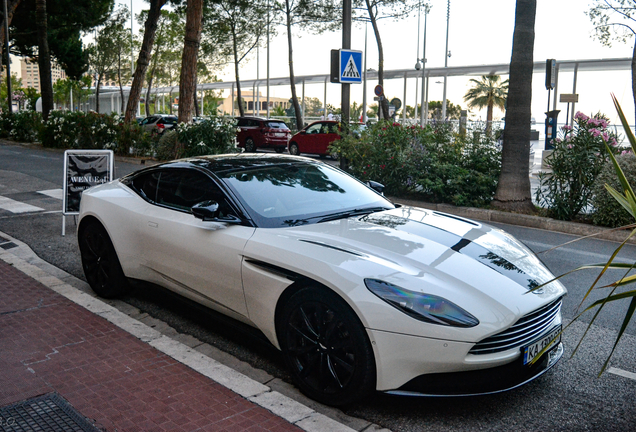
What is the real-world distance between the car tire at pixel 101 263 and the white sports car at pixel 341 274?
7cm

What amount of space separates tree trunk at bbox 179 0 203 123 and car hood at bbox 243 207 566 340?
616 inches

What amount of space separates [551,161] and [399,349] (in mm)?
7506

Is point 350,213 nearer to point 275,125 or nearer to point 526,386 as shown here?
point 526,386

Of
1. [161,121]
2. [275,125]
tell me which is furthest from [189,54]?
[161,121]

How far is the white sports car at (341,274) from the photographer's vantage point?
319cm

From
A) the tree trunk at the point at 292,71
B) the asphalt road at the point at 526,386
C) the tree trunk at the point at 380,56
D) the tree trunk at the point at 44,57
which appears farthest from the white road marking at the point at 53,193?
the tree trunk at the point at 292,71

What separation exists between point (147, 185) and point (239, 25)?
40.0m

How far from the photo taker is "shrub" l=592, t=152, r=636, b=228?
8.93 meters

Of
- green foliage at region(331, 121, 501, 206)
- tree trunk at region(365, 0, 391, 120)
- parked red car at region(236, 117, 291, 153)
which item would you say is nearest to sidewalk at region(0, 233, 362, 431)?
green foliage at region(331, 121, 501, 206)

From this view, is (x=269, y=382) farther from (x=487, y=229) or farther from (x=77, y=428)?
(x=487, y=229)

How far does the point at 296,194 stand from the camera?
4.55m

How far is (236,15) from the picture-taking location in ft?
139

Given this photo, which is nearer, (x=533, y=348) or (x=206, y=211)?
(x=533, y=348)

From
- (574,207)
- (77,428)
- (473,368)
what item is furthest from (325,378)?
(574,207)
